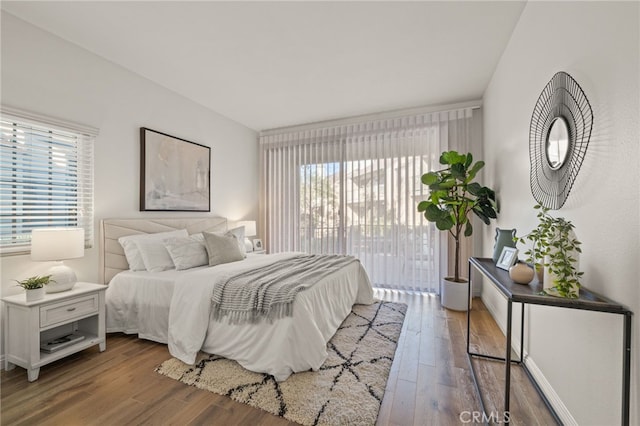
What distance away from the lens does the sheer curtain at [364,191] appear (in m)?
4.25

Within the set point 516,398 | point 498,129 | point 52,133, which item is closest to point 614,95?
point 516,398

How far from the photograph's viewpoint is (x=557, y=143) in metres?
1.71

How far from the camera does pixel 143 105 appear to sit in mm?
3322

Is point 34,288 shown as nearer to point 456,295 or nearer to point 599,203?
point 599,203

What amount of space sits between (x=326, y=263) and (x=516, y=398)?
76.3 inches

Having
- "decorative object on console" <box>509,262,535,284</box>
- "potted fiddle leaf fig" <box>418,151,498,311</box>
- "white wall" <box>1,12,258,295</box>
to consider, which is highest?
"white wall" <box>1,12,258,295</box>

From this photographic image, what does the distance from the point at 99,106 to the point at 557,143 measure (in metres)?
4.03

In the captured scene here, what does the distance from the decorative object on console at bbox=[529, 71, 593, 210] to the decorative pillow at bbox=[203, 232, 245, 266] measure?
2925 mm

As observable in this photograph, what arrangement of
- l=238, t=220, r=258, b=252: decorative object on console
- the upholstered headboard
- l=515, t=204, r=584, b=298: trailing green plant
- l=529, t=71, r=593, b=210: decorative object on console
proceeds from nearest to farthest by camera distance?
1. l=515, t=204, r=584, b=298: trailing green plant
2. l=529, t=71, r=593, b=210: decorative object on console
3. the upholstered headboard
4. l=238, t=220, r=258, b=252: decorative object on console

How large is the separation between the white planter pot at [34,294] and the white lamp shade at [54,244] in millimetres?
237

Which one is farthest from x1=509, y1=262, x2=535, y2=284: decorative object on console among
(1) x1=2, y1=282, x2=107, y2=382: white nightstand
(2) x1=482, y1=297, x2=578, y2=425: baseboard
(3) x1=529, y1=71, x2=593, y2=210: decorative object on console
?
(1) x1=2, y1=282, x2=107, y2=382: white nightstand

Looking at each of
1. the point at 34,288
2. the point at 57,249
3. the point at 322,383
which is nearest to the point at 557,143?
the point at 322,383

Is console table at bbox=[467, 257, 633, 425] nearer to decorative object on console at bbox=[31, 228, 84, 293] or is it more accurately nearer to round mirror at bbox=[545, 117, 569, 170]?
round mirror at bbox=[545, 117, 569, 170]

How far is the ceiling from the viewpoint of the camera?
7.32 feet
